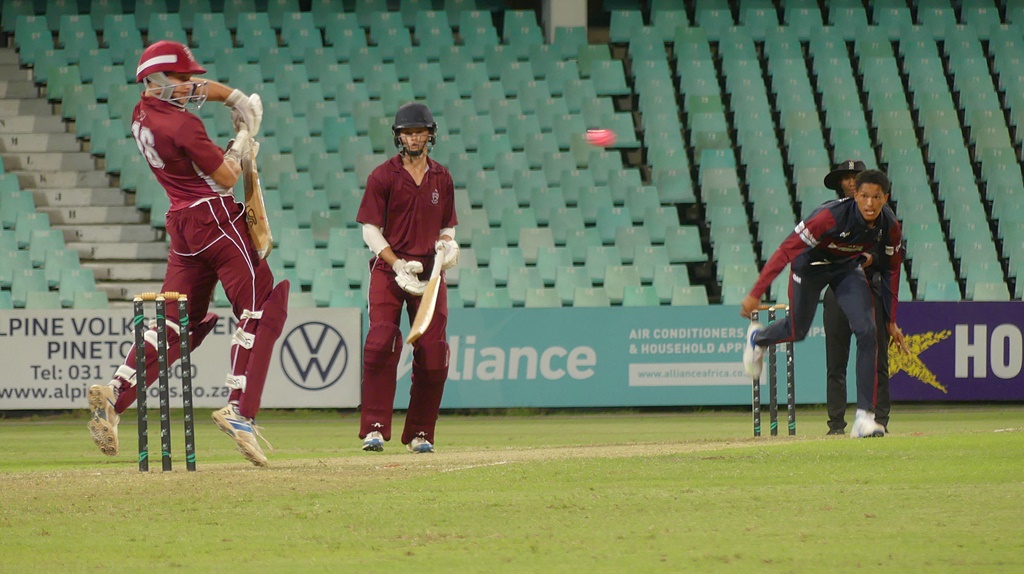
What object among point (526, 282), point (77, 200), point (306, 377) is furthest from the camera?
point (77, 200)

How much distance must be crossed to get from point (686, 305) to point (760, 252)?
7.78 feet

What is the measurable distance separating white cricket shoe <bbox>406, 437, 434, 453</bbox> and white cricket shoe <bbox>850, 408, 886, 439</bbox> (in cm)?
296

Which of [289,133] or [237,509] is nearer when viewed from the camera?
[237,509]

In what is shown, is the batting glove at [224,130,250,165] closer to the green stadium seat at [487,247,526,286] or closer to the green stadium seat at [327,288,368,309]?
the green stadium seat at [327,288,368,309]

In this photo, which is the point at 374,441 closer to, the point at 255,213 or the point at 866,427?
the point at 255,213

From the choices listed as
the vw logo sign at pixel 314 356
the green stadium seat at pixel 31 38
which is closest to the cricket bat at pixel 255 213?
the vw logo sign at pixel 314 356

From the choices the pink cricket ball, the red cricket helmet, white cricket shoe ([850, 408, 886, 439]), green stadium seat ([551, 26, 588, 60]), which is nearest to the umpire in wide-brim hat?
white cricket shoe ([850, 408, 886, 439])

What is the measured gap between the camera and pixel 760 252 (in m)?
16.9

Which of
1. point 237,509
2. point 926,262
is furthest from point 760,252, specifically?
point 237,509

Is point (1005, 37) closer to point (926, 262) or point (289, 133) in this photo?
point (926, 262)

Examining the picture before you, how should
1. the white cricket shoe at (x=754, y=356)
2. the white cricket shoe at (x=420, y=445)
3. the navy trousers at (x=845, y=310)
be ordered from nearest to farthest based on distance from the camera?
the white cricket shoe at (x=420, y=445) < the navy trousers at (x=845, y=310) < the white cricket shoe at (x=754, y=356)

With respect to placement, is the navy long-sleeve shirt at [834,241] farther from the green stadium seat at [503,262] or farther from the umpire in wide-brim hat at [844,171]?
the green stadium seat at [503,262]

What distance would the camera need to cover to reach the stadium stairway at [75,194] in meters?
16.6

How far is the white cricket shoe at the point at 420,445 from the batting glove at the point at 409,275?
109 centimetres
